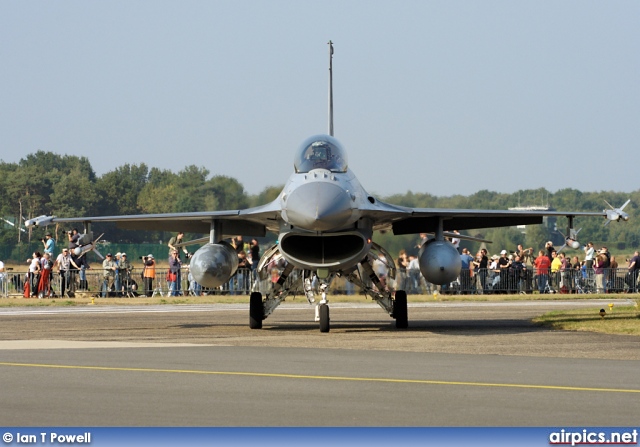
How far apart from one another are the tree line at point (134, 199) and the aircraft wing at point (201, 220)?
27.1 metres

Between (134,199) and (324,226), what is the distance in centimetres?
5425

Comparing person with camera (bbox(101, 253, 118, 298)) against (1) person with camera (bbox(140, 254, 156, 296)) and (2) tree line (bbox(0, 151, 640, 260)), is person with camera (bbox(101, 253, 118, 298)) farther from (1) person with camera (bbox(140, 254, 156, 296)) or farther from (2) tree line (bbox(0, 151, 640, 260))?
(2) tree line (bbox(0, 151, 640, 260))

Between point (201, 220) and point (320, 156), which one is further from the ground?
point (320, 156)

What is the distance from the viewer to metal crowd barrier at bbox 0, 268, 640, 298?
33.5 m

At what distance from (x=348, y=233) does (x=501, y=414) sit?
30.2ft

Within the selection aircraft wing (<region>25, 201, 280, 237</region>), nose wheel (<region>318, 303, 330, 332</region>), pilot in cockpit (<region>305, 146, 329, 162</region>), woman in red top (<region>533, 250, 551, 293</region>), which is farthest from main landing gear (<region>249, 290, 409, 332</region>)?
woman in red top (<region>533, 250, 551, 293</region>)

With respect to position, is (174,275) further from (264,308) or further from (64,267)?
(264,308)

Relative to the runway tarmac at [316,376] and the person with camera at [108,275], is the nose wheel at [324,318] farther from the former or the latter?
the person with camera at [108,275]

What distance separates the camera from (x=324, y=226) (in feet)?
53.1

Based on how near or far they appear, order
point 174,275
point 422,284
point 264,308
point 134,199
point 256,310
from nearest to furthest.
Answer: point 256,310 < point 264,308 < point 422,284 < point 174,275 < point 134,199

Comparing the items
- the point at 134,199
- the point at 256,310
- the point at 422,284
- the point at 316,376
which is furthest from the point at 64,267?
the point at 134,199

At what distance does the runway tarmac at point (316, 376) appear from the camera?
846 centimetres

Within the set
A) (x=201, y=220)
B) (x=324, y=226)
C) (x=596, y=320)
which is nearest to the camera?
(x=324, y=226)

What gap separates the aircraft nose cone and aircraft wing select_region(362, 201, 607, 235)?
4.03 ft
